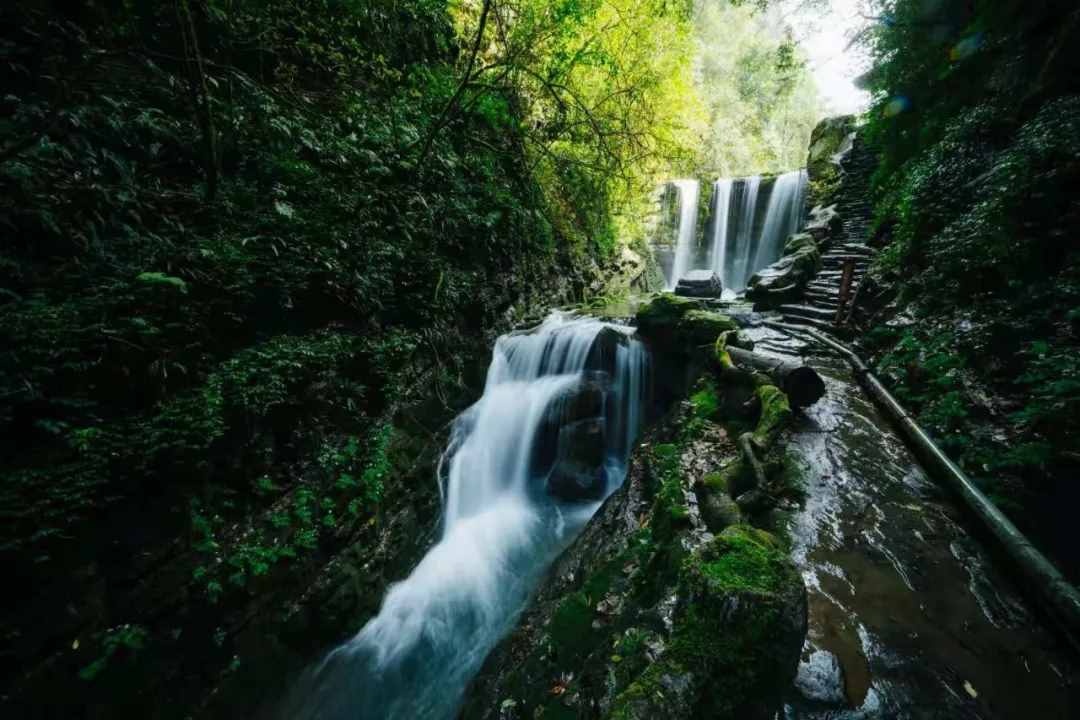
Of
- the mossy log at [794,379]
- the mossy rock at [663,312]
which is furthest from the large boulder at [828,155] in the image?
Result: the mossy log at [794,379]

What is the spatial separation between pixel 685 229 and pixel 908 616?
18350 millimetres

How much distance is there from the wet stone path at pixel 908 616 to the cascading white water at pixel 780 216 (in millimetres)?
14817

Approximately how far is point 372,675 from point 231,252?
187 inches

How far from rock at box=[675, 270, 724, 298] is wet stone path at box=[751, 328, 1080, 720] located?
9156 mm

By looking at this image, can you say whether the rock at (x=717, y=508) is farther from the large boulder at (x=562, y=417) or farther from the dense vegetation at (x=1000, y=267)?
the large boulder at (x=562, y=417)

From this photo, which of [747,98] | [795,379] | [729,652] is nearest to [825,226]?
[795,379]

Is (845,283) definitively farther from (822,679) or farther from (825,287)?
(822,679)

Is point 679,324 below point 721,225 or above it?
below

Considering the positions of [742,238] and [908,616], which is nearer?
[908,616]

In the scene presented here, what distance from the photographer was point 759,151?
92.0 feet

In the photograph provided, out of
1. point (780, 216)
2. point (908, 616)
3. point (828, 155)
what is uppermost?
point (828, 155)

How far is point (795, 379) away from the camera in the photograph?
4.85m

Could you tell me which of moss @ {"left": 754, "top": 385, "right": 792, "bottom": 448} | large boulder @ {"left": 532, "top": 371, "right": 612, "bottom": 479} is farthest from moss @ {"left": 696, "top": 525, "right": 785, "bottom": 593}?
large boulder @ {"left": 532, "top": 371, "right": 612, "bottom": 479}

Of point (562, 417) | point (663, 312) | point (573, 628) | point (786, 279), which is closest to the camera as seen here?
point (573, 628)
